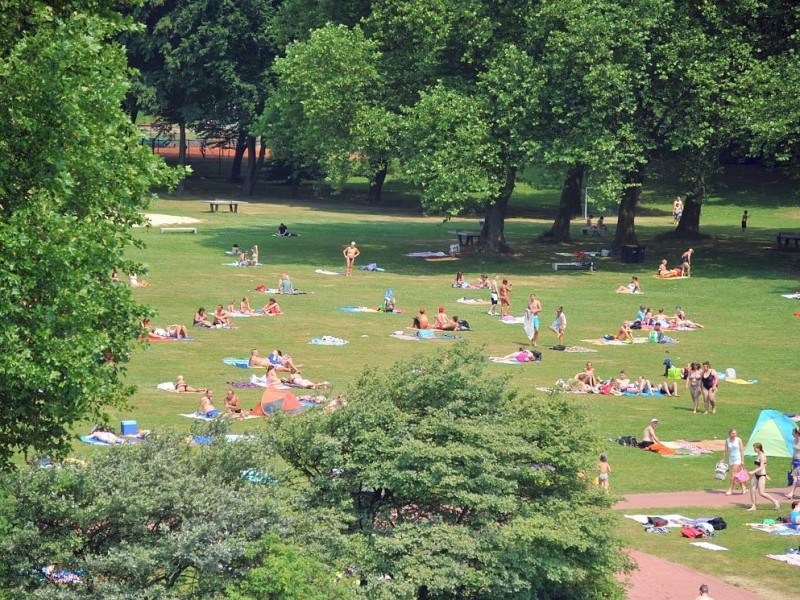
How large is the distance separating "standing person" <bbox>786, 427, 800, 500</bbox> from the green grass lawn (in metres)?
0.98

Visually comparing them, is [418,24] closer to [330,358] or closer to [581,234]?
[581,234]

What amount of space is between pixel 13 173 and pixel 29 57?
1.57m

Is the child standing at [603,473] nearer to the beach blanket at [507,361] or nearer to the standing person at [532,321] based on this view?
the beach blanket at [507,361]

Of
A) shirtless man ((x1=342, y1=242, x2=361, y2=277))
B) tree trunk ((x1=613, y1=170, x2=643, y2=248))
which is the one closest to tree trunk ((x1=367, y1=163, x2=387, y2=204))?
tree trunk ((x1=613, y1=170, x2=643, y2=248))

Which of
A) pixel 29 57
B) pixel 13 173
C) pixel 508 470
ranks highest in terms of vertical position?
pixel 29 57

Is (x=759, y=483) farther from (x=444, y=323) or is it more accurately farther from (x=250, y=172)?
(x=250, y=172)

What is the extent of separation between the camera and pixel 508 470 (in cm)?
1991

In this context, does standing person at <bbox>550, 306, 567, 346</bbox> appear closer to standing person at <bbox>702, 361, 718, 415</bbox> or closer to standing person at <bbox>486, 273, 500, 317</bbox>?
standing person at <bbox>486, 273, 500, 317</bbox>

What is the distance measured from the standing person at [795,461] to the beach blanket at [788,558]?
340 cm

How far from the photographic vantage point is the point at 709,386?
3170 centimetres

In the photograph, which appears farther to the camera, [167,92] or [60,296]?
[167,92]

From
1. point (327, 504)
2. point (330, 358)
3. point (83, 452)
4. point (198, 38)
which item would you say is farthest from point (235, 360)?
point (198, 38)

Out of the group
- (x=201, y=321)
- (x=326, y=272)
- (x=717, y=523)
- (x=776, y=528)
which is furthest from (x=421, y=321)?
(x=776, y=528)

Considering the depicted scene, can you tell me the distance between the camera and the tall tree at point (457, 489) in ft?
62.0
